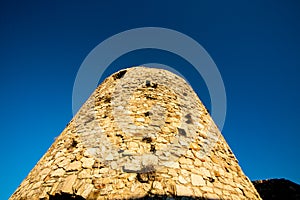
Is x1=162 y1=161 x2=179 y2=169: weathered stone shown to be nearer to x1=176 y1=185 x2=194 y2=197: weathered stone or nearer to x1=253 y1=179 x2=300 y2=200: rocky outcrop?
x1=176 y1=185 x2=194 y2=197: weathered stone

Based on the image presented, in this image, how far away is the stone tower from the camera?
Result: 3.25m

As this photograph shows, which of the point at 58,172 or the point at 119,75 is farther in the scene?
the point at 119,75

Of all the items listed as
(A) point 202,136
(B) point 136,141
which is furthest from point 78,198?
(A) point 202,136

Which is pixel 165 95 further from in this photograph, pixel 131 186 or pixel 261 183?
pixel 261 183

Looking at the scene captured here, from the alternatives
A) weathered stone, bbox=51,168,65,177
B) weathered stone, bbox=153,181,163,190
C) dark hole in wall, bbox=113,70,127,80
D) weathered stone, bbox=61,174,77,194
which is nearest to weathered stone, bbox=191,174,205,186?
weathered stone, bbox=153,181,163,190

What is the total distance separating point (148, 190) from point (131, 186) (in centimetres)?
27

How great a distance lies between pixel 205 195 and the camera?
A: 3283mm

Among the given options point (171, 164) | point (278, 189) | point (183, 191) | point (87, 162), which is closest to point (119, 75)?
point (87, 162)

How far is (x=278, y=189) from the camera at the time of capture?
745cm

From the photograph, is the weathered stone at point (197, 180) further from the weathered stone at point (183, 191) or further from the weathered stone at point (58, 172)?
the weathered stone at point (58, 172)

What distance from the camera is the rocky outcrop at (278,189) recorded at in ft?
23.6

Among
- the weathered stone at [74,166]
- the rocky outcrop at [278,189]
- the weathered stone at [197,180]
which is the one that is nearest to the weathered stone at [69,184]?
the weathered stone at [74,166]

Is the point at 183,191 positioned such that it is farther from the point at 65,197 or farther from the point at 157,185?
→ the point at 65,197

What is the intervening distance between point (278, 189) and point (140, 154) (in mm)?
6511
